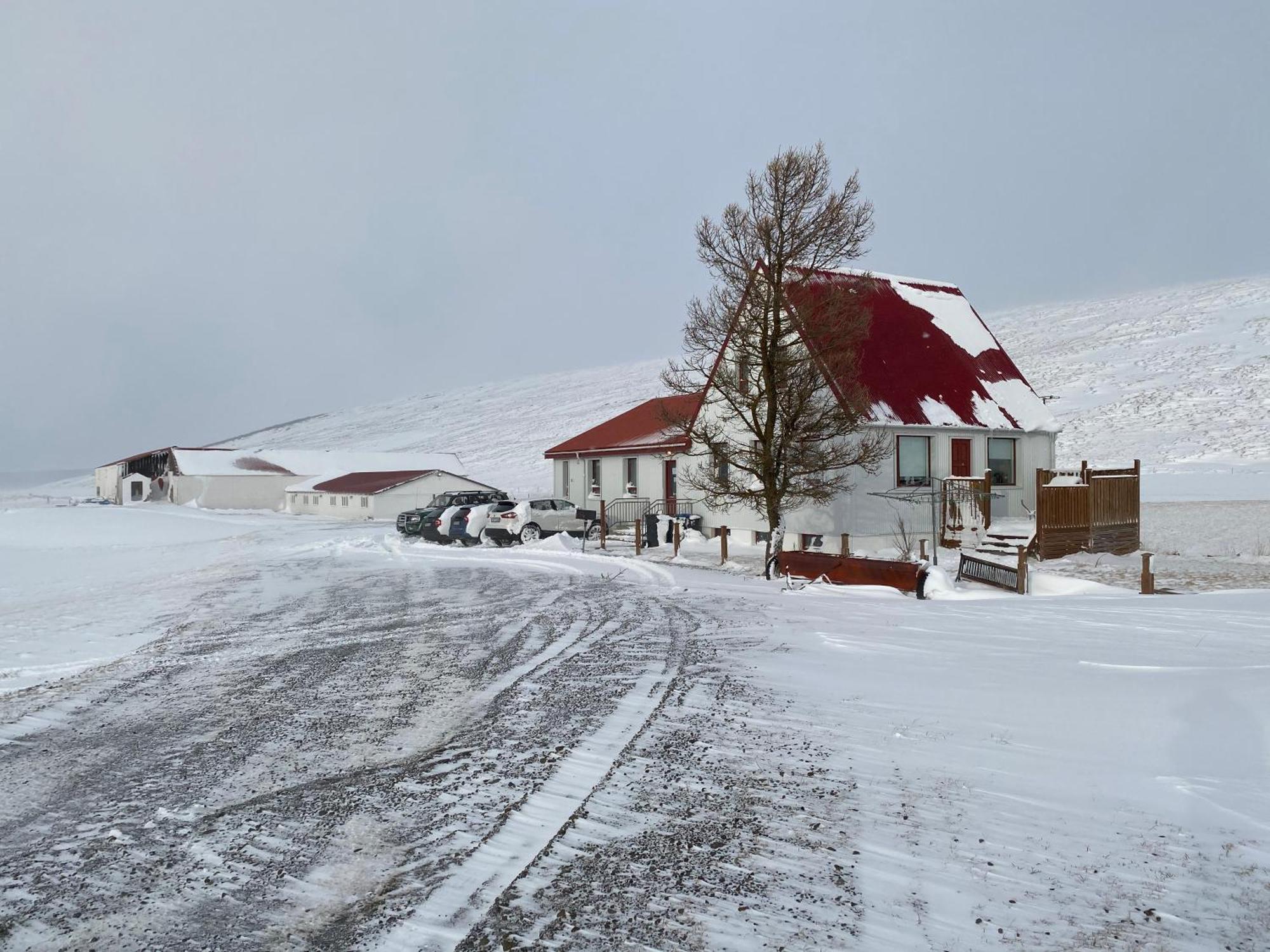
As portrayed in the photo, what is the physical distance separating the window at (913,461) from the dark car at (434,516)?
13300mm

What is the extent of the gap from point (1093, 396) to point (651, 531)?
2863 inches

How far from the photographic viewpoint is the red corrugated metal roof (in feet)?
189

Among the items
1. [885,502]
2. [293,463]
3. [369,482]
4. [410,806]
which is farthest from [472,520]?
[293,463]

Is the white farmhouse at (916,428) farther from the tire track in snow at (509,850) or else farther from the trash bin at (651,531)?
the tire track in snow at (509,850)

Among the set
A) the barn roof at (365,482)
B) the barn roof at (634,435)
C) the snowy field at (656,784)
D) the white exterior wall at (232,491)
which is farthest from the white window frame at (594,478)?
the white exterior wall at (232,491)

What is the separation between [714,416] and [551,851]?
76.3 ft

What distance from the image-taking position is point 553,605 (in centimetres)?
1468

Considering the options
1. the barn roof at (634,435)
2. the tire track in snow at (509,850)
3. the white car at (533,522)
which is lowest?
the tire track in snow at (509,850)

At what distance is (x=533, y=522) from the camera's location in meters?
28.9

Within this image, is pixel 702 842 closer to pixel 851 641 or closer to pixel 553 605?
pixel 851 641

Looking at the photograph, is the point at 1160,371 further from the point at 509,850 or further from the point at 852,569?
the point at 509,850

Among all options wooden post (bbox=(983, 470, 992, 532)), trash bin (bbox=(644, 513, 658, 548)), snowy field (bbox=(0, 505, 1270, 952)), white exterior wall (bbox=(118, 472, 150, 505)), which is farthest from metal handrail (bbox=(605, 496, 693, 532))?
white exterior wall (bbox=(118, 472, 150, 505))

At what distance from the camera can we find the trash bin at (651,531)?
85.3 feet

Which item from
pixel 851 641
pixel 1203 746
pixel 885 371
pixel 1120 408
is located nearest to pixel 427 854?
pixel 1203 746
